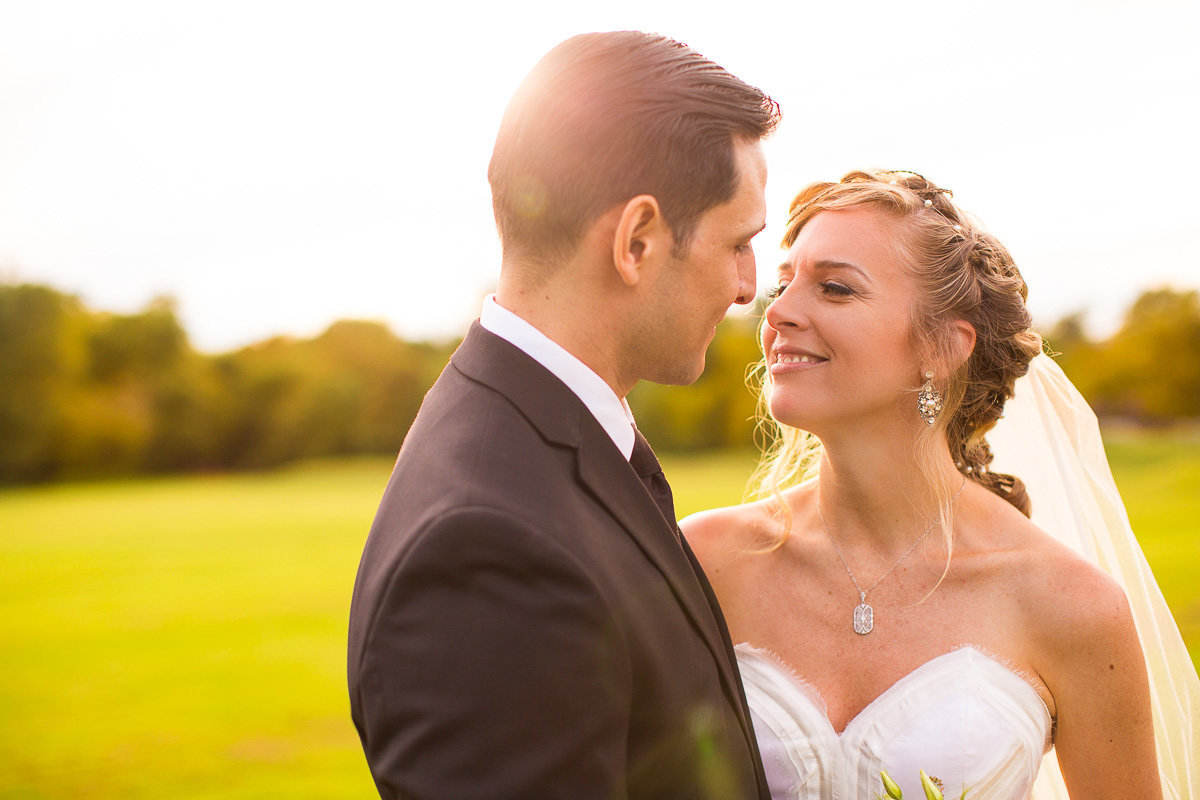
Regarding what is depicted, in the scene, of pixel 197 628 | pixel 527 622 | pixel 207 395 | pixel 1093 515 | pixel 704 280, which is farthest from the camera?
pixel 207 395

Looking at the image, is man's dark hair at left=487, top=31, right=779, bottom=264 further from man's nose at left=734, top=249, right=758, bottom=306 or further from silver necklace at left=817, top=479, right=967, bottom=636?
silver necklace at left=817, top=479, right=967, bottom=636

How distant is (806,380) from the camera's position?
336cm

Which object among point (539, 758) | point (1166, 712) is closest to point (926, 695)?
point (1166, 712)

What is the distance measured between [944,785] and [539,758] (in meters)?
2.19

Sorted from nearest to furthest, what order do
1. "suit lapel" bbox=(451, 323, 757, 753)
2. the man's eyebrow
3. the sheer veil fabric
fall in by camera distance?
"suit lapel" bbox=(451, 323, 757, 753), the man's eyebrow, the sheer veil fabric

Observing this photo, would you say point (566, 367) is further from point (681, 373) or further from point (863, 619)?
point (863, 619)

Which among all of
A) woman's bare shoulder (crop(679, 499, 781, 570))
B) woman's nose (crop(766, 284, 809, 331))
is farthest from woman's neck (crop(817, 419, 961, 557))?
woman's nose (crop(766, 284, 809, 331))

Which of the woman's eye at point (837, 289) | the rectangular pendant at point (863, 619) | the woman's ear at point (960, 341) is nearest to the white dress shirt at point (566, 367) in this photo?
the woman's eye at point (837, 289)

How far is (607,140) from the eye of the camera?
2.05 metres

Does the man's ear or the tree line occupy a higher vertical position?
the man's ear

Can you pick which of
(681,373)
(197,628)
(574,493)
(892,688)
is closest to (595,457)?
(574,493)

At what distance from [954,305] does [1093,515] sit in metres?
1.56

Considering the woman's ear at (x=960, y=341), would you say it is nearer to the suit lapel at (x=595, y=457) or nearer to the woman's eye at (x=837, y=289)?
the woman's eye at (x=837, y=289)

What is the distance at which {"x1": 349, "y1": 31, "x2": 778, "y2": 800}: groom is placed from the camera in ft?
5.34
